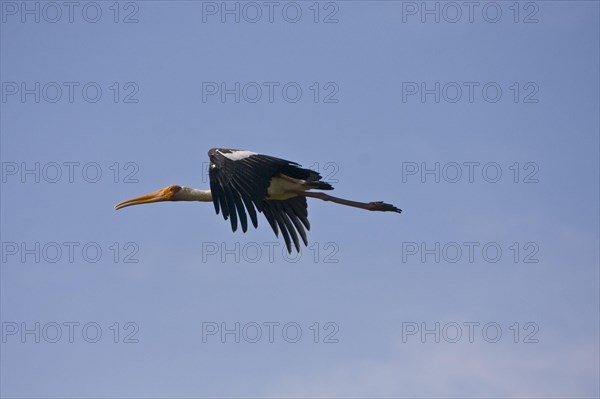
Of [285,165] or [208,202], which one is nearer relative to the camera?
[285,165]

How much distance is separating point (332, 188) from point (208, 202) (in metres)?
3.27

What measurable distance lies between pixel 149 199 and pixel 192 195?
136cm

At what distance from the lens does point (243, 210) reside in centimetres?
2486

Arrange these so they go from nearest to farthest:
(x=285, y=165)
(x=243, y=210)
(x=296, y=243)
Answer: (x=243, y=210) → (x=285, y=165) → (x=296, y=243)

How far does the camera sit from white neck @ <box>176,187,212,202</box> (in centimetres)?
2931

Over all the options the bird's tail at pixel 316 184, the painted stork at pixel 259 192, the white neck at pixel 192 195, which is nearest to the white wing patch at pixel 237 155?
the painted stork at pixel 259 192

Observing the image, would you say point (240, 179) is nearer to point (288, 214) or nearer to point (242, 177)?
point (242, 177)

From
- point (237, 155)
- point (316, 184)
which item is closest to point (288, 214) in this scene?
point (316, 184)

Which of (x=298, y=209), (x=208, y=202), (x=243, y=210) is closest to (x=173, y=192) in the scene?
(x=208, y=202)

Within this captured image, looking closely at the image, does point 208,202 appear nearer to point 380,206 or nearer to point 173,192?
point 173,192

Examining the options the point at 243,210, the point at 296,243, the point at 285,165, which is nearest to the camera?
the point at 243,210

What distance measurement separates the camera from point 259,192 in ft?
82.8

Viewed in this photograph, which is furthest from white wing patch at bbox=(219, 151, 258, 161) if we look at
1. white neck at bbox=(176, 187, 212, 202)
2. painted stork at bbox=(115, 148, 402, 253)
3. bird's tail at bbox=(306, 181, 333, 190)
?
white neck at bbox=(176, 187, 212, 202)

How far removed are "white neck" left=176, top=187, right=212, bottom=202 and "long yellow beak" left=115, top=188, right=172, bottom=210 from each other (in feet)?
1.02
